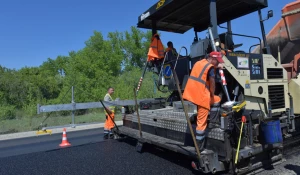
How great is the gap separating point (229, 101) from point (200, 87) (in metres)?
0.46

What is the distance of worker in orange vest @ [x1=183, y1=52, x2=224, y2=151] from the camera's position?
329 centimetres

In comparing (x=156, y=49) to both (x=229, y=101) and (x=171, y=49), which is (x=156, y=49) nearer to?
(x=171, y=49)

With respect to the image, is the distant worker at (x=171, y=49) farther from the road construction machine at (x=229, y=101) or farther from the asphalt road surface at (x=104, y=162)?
the asphalt road surface at (x=104, y=162)

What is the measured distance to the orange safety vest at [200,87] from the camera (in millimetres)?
3289

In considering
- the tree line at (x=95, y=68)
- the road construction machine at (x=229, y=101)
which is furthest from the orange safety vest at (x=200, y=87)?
the tree line at (x=95, y=68)

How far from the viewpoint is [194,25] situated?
19.3ft

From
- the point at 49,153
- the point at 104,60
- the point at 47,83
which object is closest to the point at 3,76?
the point at 47,83

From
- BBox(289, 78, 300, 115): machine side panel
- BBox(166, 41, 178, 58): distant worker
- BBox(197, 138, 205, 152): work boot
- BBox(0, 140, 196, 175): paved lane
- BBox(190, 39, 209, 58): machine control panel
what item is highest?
BBox(166, 41, 178, 58): distant worker

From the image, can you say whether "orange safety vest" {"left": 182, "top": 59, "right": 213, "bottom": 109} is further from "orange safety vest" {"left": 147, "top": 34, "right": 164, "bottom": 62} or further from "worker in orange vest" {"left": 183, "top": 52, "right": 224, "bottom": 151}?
"orange safety vest" {"left": 147, "top": 34, "right": 164, "bottom": 62}

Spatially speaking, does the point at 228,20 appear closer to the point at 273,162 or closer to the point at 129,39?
the point at 273,162

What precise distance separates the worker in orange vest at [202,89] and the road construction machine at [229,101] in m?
0.12

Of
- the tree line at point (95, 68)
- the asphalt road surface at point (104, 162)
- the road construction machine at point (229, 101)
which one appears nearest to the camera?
the road construction machine at point (229, 101)

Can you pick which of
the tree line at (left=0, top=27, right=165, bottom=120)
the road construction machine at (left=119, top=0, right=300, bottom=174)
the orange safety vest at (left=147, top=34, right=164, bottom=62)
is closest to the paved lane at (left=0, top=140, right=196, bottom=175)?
the road construction machine at (left=119, top=0, right=300, bottom=174)

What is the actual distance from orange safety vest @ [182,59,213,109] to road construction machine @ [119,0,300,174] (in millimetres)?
191
